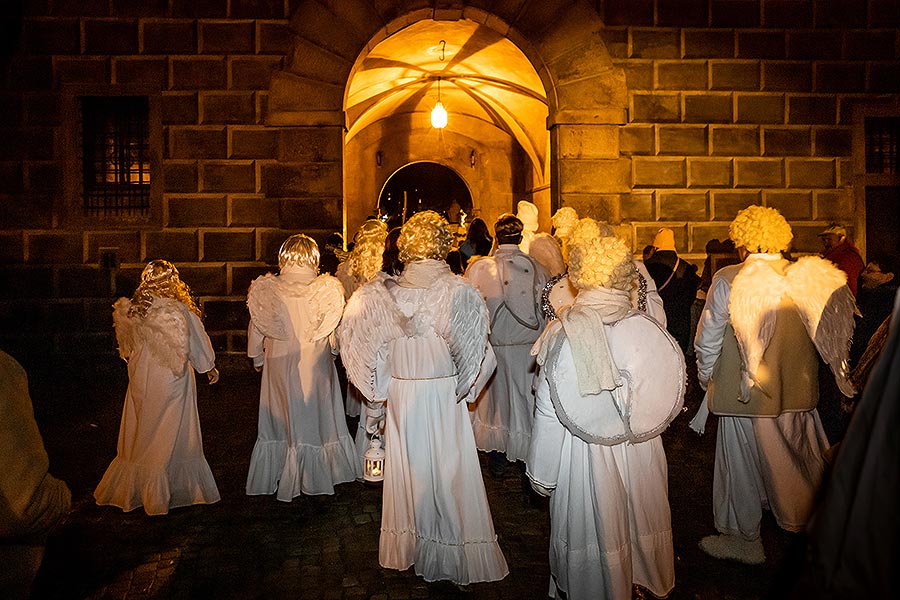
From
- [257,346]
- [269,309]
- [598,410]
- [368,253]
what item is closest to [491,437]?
[368,253]

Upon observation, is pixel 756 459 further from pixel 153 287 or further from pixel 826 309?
pixel 153 287

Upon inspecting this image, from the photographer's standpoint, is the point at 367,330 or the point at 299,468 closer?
the point at 367,330

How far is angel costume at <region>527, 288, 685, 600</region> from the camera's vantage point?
3590 millimetres

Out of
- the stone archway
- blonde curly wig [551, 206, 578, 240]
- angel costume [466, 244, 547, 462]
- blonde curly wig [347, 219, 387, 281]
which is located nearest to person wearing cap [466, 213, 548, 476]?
angel costume [466, 244, 547, 462]

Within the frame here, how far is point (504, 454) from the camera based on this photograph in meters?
7.20

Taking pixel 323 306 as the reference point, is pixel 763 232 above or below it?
above

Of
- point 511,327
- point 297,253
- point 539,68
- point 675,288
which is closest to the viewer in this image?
point 297,253

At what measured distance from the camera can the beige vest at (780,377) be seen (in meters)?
4.75

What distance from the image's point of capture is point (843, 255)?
10.2 metres

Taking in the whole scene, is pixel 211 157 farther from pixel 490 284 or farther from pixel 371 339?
pixel 371 339

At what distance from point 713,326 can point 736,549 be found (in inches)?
55.6

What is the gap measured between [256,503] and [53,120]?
26.7 ft

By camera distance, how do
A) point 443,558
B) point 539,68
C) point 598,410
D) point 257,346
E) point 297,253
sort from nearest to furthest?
1. point 598,410
2. point 443,558
3. point 297,253
4. point 257,346
5. point 539,68

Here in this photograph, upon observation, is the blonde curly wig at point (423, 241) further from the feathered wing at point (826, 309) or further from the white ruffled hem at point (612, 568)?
the feathered wing at point (826, 309)
